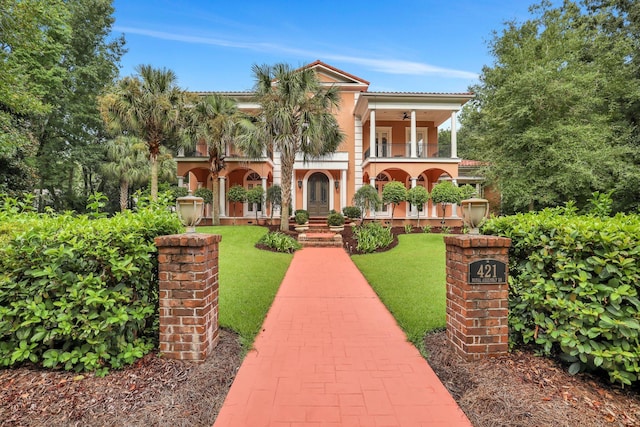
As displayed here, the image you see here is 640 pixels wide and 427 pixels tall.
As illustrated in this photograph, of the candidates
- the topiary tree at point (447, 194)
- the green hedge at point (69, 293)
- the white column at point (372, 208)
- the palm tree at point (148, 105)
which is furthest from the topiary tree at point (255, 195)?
the green hedge at point (69, 293)

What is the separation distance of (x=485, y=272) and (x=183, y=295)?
294 cm

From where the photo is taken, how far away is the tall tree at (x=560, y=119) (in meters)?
11.3

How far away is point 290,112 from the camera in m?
12.1

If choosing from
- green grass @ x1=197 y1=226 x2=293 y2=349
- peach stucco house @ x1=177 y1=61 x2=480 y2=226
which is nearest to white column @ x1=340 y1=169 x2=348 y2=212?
peach stucco house @ x1=177 y1=61 x2=480 y2=226

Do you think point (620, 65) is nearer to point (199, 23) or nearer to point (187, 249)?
point (199, 23)

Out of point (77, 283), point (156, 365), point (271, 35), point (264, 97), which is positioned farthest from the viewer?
point (271, 35)

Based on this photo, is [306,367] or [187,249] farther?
[306,367]

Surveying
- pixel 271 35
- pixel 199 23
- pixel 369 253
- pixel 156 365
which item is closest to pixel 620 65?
pixel 369 253

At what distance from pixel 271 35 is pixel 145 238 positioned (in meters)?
13.3

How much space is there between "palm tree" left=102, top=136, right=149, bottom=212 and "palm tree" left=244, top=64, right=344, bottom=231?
408 inches

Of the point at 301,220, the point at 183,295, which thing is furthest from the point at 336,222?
the point at 183,295

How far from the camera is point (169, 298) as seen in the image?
110 inches

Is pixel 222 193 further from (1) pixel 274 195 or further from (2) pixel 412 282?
(2) pixel 412 282

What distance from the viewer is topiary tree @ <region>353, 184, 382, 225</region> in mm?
14609
